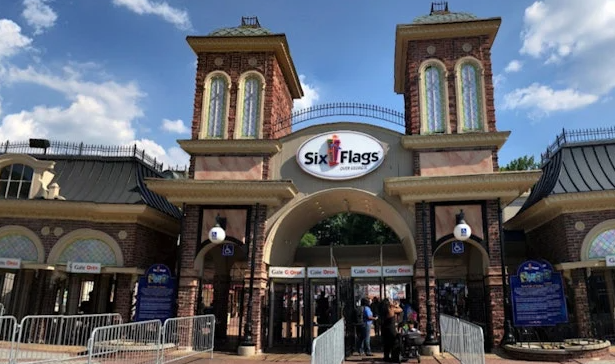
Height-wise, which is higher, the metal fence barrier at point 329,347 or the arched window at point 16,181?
the arched window at point 16,181

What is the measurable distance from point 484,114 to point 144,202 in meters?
11.7

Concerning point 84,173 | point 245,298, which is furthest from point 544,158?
point 84,173

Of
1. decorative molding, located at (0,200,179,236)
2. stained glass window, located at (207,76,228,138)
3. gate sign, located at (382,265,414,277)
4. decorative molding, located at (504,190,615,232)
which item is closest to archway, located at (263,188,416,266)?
gate sign, located at (382,265,414,277)

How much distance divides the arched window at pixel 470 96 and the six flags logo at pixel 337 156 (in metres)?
3.01

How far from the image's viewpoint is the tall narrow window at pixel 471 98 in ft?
49.4

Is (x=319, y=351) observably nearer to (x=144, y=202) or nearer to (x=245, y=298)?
(x=245, y=298)

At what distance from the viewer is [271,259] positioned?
15539mm

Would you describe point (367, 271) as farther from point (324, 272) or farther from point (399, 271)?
point (324, 272)

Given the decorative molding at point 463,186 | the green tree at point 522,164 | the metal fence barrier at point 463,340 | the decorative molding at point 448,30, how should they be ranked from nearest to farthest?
the metal fence barrier at point 463,340 → the decorative molding at point 463,186 → the decorative molding at point 448,30 → the green tree at point 522,164

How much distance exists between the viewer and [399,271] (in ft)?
47.4

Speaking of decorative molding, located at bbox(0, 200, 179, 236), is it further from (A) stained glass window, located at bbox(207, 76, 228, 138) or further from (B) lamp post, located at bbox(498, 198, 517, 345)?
(B) lamp post, located at bbox(498, 198, 517, 345)

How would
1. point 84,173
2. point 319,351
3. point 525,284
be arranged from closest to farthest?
point 319,351
point 525,284
point 84,173

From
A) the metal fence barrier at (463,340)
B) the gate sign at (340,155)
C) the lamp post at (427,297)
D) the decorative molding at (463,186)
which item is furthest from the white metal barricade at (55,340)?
the decorative molding at (463,186)

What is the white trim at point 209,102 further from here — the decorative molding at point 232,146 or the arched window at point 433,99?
the arched window at point 433,99
